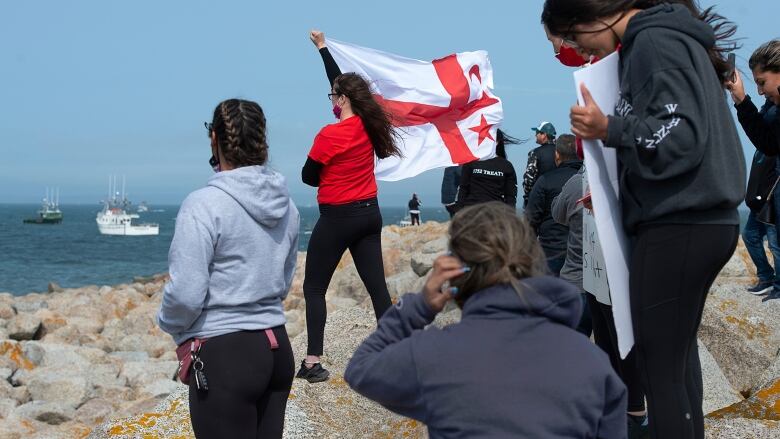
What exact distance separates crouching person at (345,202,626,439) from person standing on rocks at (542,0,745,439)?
0.58 meters

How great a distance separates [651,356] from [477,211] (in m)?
0.94

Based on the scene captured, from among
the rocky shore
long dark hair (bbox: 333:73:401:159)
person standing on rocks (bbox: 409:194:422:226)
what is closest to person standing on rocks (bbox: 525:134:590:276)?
the rocky shore

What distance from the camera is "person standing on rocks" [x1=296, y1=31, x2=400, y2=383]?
17.1ft

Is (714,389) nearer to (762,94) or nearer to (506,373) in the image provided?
(762,94)

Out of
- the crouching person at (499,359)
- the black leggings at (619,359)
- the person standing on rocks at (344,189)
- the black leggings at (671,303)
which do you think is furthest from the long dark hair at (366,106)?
the crouching person at (499,359)

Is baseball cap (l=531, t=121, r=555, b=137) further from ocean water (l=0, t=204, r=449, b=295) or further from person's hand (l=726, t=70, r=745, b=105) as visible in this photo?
ocean water (l=0, t=204, r=449, b=295)

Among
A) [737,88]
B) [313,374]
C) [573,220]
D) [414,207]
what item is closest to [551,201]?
[573,220]

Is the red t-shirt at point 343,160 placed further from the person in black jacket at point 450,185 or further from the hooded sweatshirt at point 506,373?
the person in black jacket at point 450,185

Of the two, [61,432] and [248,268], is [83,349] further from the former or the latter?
[248,268]

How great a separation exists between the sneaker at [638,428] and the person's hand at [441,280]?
2083mm

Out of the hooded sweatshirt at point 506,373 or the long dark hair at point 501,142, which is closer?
the hooded sweatshirt at point 506,373

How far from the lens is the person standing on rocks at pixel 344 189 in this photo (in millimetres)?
5215

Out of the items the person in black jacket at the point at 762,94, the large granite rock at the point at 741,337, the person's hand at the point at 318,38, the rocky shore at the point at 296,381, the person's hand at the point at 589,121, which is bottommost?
the rocky shore at the point at 296,381

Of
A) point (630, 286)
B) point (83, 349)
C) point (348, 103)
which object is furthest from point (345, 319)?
point (83, 349)
